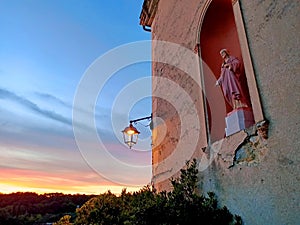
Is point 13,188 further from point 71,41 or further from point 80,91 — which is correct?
point 71,41

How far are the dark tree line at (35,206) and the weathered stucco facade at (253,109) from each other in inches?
126

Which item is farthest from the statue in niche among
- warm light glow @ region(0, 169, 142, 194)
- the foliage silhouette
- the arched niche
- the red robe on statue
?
warm light glow @ region(0, 169, 142, 194)

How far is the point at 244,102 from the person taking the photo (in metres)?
2.25

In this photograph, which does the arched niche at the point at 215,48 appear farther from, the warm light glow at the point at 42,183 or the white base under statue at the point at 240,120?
the warm light glow at the point at 42,183

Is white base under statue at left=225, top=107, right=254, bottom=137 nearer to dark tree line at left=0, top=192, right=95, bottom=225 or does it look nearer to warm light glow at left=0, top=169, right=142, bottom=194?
dark tree line at left=0, top=192, right=95, bottom=225

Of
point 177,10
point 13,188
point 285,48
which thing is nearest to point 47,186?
point 13,188

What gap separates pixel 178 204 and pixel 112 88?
343 cm

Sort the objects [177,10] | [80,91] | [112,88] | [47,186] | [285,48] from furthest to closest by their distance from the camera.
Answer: [47,186], [112,88], [80,91], [177,10], [285,48]

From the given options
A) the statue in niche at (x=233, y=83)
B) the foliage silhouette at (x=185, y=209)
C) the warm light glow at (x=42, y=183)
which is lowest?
the foliage silhouette at (x=185, y=209)

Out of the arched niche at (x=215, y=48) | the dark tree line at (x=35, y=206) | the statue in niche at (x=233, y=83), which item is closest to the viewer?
the statue in niche at (x=233, y=83)

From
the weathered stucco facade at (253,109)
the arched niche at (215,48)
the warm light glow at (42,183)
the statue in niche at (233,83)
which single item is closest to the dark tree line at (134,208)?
the weathered stucco facade at (253,109)

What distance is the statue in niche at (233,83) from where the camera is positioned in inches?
89.0

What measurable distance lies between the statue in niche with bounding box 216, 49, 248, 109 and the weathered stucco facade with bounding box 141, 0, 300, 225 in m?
0.19

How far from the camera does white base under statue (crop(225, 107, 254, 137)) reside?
209cm
